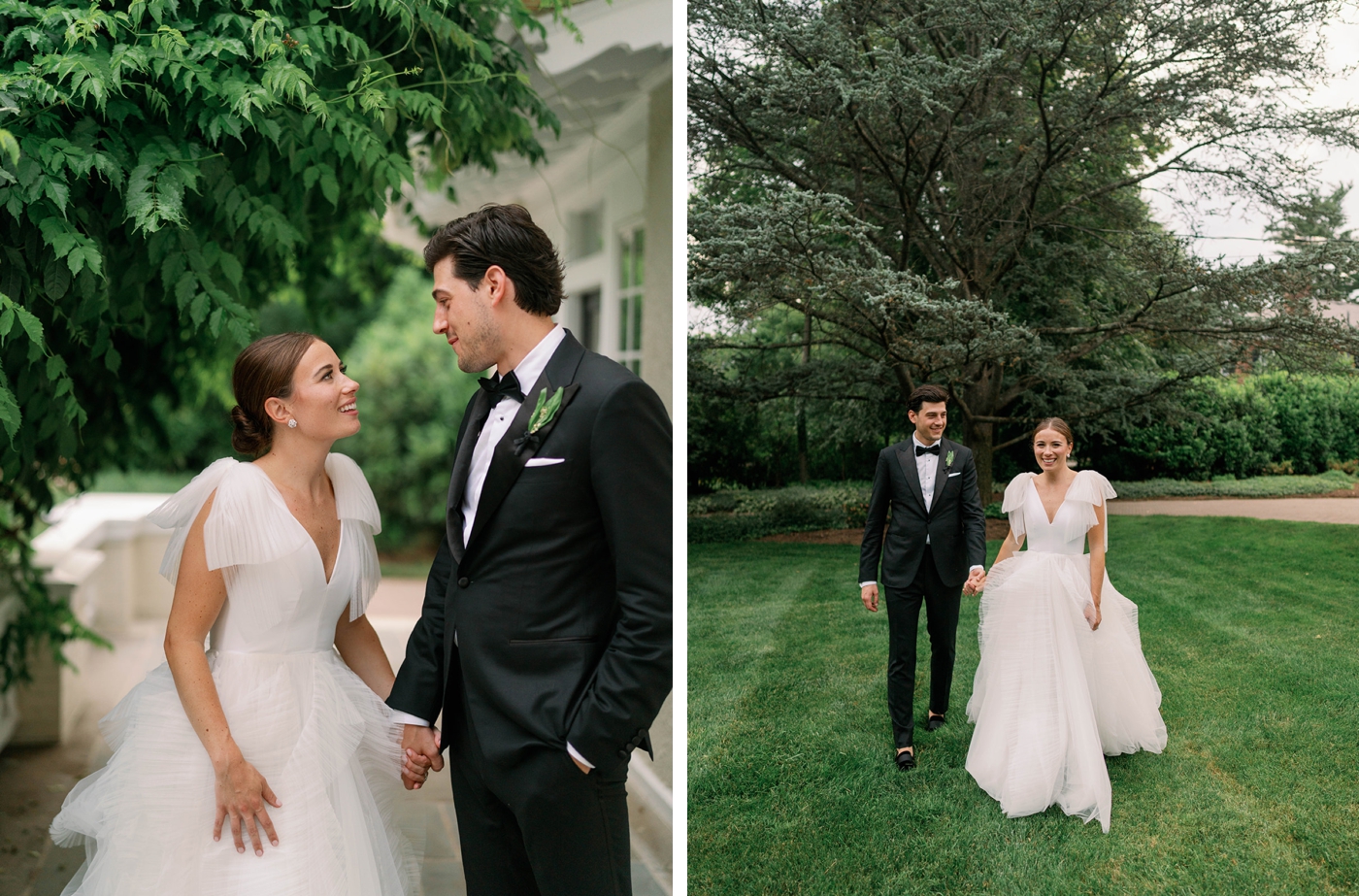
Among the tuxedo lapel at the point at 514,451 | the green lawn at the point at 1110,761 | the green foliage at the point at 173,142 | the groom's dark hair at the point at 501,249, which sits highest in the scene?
the green foliage at the point at 173,142

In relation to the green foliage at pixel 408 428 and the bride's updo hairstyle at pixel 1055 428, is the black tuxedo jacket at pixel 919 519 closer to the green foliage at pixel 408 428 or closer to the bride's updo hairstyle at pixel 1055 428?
the bride's updo hairstyle at pixel 1055 428

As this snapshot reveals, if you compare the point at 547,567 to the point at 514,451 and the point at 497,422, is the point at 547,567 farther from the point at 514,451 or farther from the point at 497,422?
the point at 497,422

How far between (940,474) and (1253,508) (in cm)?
86

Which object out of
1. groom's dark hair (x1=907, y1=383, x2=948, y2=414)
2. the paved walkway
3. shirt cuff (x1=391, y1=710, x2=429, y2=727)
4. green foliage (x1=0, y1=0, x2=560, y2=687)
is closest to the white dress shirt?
shirt cuff (x1=391, y1=710, x2=429, y2=727)

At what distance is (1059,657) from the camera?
2.80 meters

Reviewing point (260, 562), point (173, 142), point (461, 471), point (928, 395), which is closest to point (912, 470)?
point (928, 395)

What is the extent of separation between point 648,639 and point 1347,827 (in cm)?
209

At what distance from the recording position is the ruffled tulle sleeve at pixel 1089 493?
8.93 ft

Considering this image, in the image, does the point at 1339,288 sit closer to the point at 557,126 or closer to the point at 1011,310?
the point at 1011,310

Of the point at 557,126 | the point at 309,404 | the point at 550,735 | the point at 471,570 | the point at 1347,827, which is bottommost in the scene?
the point at 1347,827

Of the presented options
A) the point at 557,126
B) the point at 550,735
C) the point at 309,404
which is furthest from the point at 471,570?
the point at 557,126

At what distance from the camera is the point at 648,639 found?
1.86 metres

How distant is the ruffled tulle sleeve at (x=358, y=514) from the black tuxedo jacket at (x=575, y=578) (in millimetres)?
458

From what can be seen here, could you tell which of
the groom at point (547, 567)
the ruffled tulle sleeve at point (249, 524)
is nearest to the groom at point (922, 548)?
the groom at point (547, 567)
